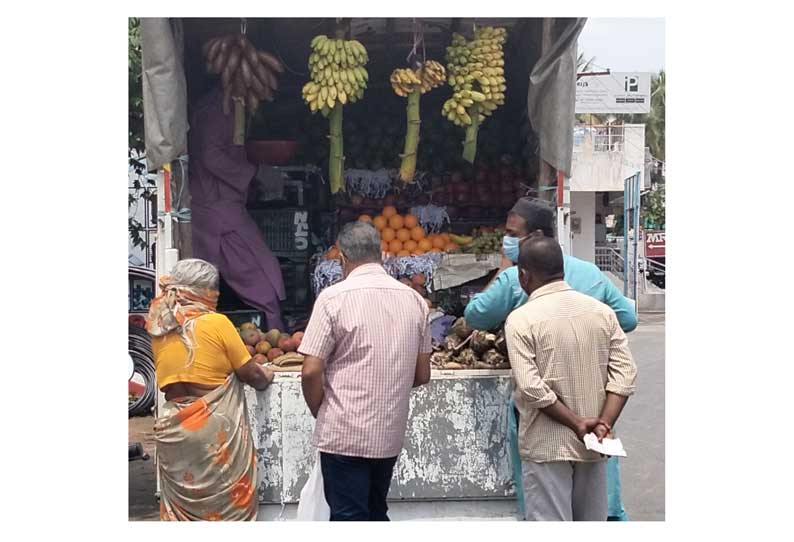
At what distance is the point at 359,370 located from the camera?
10.7ft

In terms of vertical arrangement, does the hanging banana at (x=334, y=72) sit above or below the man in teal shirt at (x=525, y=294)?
above

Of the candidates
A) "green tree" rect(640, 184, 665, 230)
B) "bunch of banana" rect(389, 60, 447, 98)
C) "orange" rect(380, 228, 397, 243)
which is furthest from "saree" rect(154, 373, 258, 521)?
"green tree" rect(640, 184, 665, 230)

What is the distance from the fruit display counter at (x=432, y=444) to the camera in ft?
14.0

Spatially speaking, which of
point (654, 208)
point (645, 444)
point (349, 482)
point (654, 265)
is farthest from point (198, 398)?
point (654, 208)

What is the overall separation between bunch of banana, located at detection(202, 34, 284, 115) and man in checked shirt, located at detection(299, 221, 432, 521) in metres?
2.16

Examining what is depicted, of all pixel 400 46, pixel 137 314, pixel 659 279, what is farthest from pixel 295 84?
pixel 659 279

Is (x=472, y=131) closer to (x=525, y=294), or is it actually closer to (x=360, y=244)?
(x=525, y=294)

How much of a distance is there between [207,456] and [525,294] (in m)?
1.79

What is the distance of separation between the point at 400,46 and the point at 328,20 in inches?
41.6

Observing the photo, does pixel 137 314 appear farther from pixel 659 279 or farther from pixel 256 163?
pixel 659 279

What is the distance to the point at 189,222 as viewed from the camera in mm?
4961

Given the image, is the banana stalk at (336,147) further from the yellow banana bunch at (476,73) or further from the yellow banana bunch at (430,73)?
the yellow banana bunch at (476,73)

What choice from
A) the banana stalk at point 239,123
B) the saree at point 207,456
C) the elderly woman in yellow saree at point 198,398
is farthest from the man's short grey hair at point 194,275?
the banana stalk at point 239,123

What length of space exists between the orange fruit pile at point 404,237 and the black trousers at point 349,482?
2430 mm
